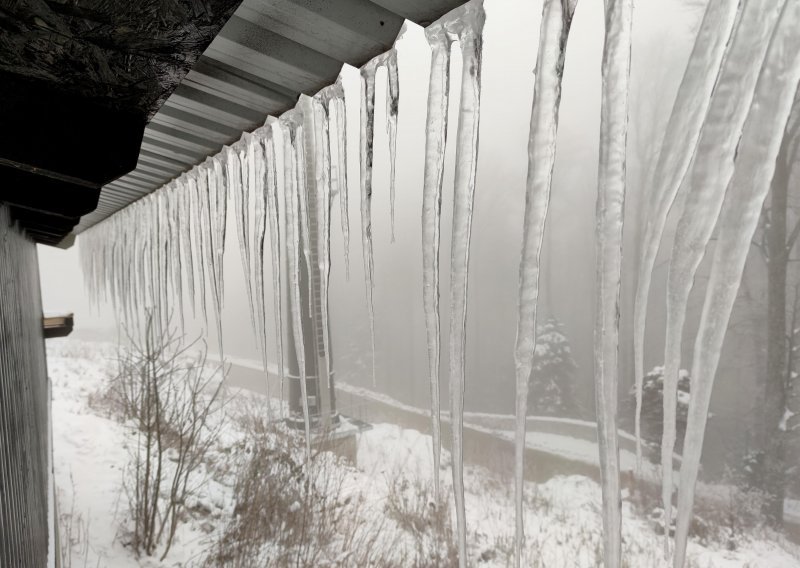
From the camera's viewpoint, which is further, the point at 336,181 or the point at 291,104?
the point at 336,181

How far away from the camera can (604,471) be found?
771 mm

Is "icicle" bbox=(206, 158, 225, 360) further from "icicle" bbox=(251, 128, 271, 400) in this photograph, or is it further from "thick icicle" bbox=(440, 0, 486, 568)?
"thick icicle" bbox=(440, 0, 486, 568)

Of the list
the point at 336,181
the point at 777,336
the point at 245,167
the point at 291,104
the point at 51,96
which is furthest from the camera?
the point at 777,336

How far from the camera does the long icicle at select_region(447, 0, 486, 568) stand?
0.93 metres

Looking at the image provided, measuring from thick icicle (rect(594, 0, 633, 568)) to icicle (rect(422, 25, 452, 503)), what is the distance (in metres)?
0.39

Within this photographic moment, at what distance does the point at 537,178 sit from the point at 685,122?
256 mm

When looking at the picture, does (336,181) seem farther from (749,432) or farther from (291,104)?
(749,432)

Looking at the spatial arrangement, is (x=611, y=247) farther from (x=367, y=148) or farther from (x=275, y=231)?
(x=275, y=231)

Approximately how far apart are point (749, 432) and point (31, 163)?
46.6 feet

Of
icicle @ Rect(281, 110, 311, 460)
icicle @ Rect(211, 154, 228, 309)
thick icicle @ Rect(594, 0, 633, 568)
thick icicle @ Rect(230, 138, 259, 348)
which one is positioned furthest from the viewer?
icicle @ Rect(211, 154, 228, 309)

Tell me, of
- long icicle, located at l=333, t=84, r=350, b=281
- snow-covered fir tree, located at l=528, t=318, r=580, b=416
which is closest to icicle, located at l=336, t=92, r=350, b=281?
long icicle, located at l=333, t=84, r=350, b=281

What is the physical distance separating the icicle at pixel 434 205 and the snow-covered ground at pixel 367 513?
524 centimetres

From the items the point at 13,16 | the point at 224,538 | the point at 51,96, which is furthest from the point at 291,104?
the point at 224,538

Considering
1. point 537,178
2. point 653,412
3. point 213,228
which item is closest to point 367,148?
point 537,178
